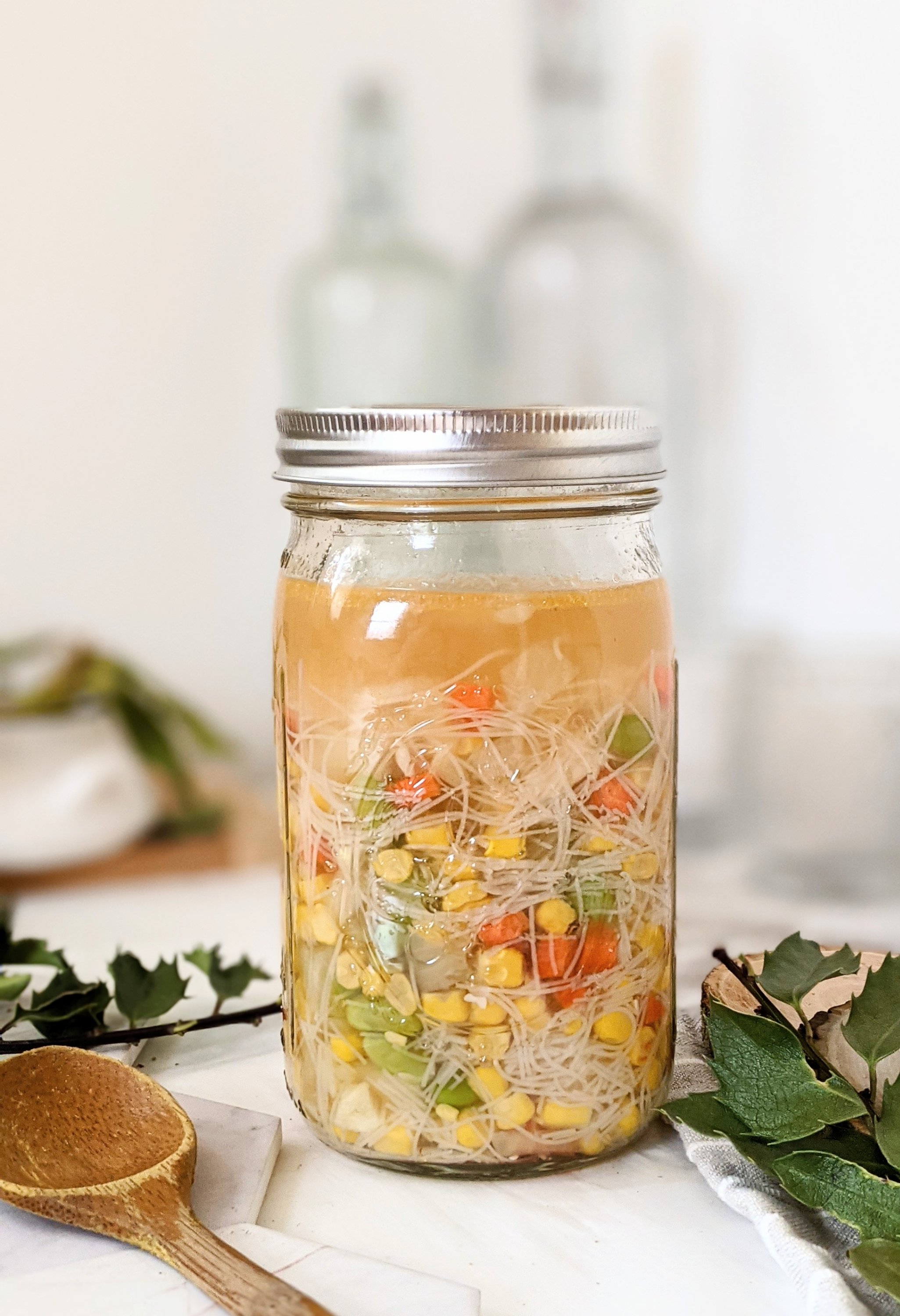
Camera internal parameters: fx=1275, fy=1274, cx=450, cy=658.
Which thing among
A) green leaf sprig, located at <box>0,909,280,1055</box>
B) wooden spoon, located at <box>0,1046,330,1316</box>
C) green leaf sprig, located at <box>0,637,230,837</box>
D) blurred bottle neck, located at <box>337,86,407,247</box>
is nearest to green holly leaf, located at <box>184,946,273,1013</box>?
green leaf sprig, located at <box>0,909,280,1055</box>

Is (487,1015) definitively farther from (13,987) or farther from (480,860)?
(13,987)

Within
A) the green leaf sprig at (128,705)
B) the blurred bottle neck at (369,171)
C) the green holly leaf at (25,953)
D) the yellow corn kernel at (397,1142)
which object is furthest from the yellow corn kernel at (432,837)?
the blurred bottle neck at (369,171)

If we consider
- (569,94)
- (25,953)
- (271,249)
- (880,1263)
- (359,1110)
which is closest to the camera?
(880,1263)

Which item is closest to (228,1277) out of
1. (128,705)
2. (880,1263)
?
(880,1263)

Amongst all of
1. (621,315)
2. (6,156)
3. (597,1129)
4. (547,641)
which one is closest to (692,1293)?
(597,1129)

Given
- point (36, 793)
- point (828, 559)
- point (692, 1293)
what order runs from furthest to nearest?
1. point (828, 559)
2. point (36, 793)
3. point (692, 1293)

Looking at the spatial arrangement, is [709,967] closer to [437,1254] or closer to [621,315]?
[437,1254]
